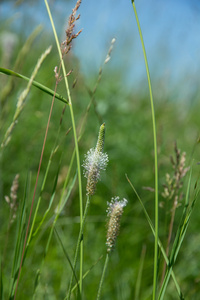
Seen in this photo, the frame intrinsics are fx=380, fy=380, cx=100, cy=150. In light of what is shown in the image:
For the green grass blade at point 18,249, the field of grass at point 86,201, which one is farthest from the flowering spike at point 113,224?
the green grass blade at point 18,249

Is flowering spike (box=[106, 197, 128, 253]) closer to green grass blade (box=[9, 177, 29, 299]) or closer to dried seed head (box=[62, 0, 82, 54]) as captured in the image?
green grass blade (box=[9, 177, 29, 299])

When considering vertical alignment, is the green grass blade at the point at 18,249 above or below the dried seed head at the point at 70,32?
below

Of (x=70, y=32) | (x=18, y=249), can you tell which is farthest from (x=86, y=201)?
(x=70, y=32)

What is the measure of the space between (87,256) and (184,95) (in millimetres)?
2834

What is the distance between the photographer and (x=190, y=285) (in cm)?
166

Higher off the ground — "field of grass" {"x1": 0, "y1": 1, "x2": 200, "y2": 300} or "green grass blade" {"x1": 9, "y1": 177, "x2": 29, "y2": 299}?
"field of grass" {"x1": 0, "y1": 1, "x2": 200, "y2": 300}

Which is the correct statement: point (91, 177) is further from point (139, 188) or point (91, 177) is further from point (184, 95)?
point (184, 95)

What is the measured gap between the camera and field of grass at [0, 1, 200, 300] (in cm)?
81

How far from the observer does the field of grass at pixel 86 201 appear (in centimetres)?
81

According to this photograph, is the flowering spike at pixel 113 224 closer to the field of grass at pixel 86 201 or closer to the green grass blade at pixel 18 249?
the field of grass at pixel 86 201

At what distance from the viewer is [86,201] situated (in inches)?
67.8

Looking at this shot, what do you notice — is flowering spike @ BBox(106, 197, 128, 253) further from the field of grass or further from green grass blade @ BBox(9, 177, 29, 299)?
green grass blade @ BBox(9, 177, 29, 299)

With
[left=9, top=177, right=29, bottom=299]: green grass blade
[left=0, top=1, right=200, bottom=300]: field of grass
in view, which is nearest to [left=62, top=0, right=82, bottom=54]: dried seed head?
[left=0, top=1, right=200, bottom=300]: field of grass

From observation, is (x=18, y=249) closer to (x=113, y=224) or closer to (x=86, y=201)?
(x=113, y=224)
